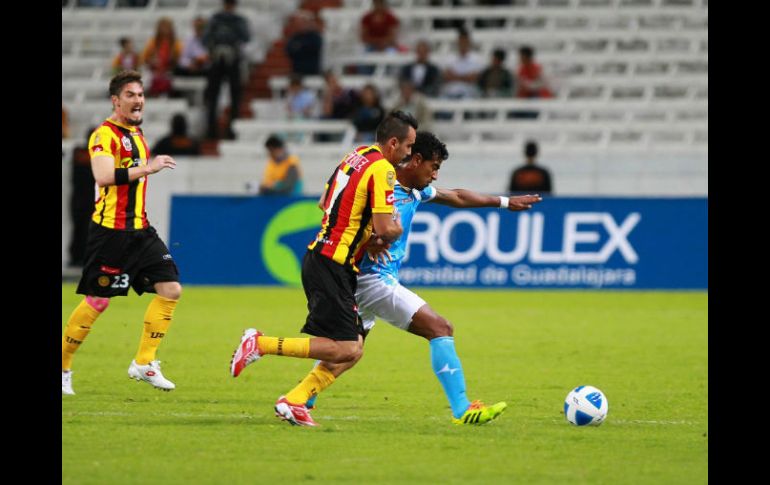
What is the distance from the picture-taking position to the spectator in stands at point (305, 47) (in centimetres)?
2578

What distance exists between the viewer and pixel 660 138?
2411 centimetres

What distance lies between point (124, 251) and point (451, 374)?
9.70 feet

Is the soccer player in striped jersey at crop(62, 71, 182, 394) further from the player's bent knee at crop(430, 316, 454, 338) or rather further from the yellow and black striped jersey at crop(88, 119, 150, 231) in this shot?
the player's bent knee at crop(430, 316, 454, 338)

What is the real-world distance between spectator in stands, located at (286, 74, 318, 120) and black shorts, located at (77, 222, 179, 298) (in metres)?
14.4

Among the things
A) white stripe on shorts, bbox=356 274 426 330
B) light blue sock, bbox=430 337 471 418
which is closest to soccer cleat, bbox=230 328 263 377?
white stripe on shorts, bbox=356 274 426 330

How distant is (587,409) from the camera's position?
9469 mm

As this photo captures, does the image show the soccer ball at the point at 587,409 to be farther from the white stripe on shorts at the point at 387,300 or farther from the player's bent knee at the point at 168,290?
the player's bent knee at the point at 168,290

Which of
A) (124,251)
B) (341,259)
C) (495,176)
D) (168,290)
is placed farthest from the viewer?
(495,176)

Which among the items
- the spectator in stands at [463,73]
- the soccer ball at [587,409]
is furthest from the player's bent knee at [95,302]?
the spectator in stands at [463,73]

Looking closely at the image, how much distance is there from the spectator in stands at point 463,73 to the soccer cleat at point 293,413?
16.4m

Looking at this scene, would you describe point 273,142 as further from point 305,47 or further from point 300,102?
point 305,47

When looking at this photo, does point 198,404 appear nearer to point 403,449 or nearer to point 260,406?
point 260,406

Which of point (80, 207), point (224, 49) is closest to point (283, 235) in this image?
point (80, 207)
